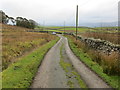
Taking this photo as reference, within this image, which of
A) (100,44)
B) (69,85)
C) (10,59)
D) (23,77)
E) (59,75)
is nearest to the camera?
(69,85)

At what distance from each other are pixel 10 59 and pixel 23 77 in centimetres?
510

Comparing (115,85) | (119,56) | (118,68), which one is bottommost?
(115,85)

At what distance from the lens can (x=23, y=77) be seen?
6.88 m

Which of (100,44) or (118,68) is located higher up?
(100,44)

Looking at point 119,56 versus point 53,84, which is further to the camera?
point 119,56

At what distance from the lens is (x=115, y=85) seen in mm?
6051

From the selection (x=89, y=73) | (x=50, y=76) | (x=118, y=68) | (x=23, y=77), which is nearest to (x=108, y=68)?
(x=118, y=68)

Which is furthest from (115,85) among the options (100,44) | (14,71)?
(100,44)

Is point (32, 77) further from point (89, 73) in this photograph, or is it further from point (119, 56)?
point (119, 56)

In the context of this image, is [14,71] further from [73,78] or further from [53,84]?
[73,78]

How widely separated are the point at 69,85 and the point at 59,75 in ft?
4.92

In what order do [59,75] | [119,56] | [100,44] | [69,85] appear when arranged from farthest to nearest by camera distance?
[100,44], [119,56], [59,75], [69,85]

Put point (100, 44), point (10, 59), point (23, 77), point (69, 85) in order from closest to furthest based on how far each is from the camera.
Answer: point (69, 85) → point (23, 77) → point (10, 59) → point (100, 44)

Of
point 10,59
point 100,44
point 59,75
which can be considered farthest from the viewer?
point 100,44
